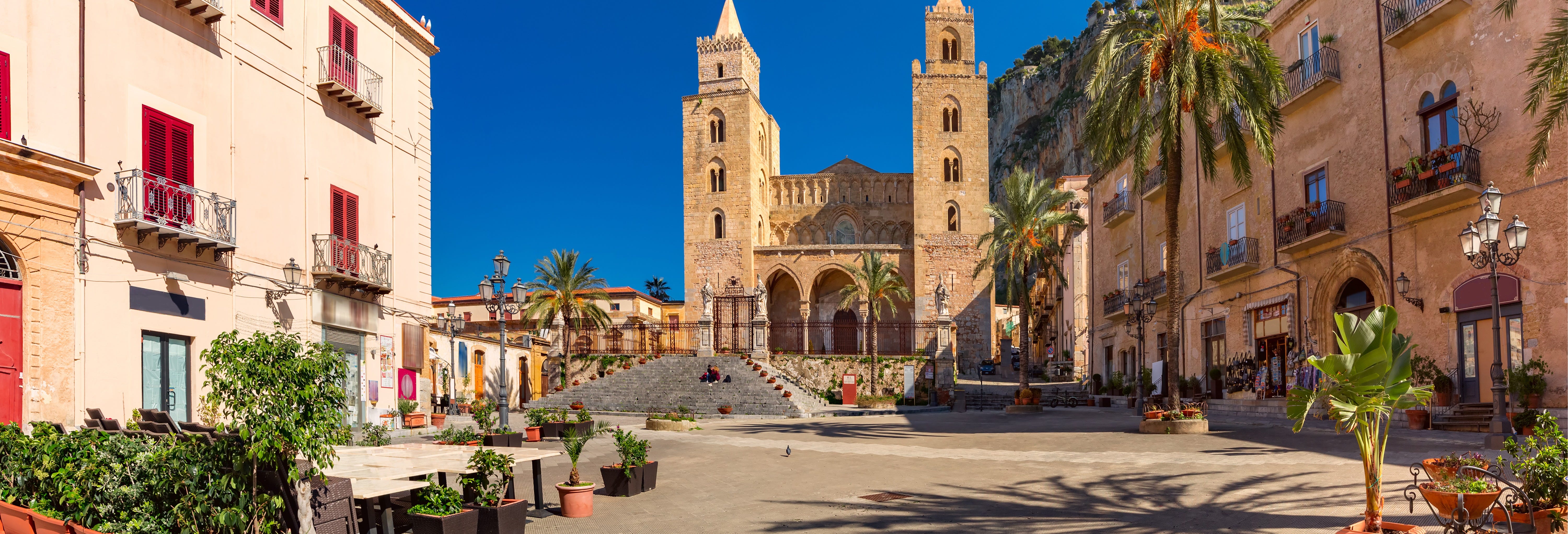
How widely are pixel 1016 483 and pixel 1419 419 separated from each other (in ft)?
36.7

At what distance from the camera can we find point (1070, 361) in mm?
55375

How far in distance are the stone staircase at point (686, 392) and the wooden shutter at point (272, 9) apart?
60.0ft

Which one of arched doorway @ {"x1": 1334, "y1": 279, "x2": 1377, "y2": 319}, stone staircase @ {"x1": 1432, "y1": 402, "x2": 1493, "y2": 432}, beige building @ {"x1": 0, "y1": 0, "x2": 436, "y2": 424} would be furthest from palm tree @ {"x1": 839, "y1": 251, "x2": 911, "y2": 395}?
stone staircase @ {"x1": 1432, "y1": 402, "x2": 1493, "y2": 432}

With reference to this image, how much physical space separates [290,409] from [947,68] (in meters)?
61.2

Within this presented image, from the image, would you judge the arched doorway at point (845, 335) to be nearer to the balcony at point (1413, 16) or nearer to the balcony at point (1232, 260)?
the balcony at point (1232, 260)

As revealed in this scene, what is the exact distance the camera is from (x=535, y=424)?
1967 centimetres

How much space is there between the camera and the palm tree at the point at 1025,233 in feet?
129

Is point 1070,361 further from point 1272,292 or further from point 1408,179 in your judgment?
point 1408,179

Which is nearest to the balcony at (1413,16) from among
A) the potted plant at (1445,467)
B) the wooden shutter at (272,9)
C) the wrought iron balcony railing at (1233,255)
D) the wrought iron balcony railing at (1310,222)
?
the wrought iron balcony railing at (1310,222)

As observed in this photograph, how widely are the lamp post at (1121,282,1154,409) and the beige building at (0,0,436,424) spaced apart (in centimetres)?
1880

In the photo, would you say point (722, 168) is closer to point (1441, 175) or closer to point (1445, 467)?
point (1441, 175)

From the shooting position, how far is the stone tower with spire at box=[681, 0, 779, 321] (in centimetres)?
6216

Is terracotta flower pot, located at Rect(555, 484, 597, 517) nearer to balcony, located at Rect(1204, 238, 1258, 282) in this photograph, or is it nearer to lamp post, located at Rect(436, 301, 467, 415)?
lamp post, located at Rect(436, 301, 467, 415)

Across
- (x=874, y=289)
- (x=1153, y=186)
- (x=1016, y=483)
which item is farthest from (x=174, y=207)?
(x=874, y=289)
